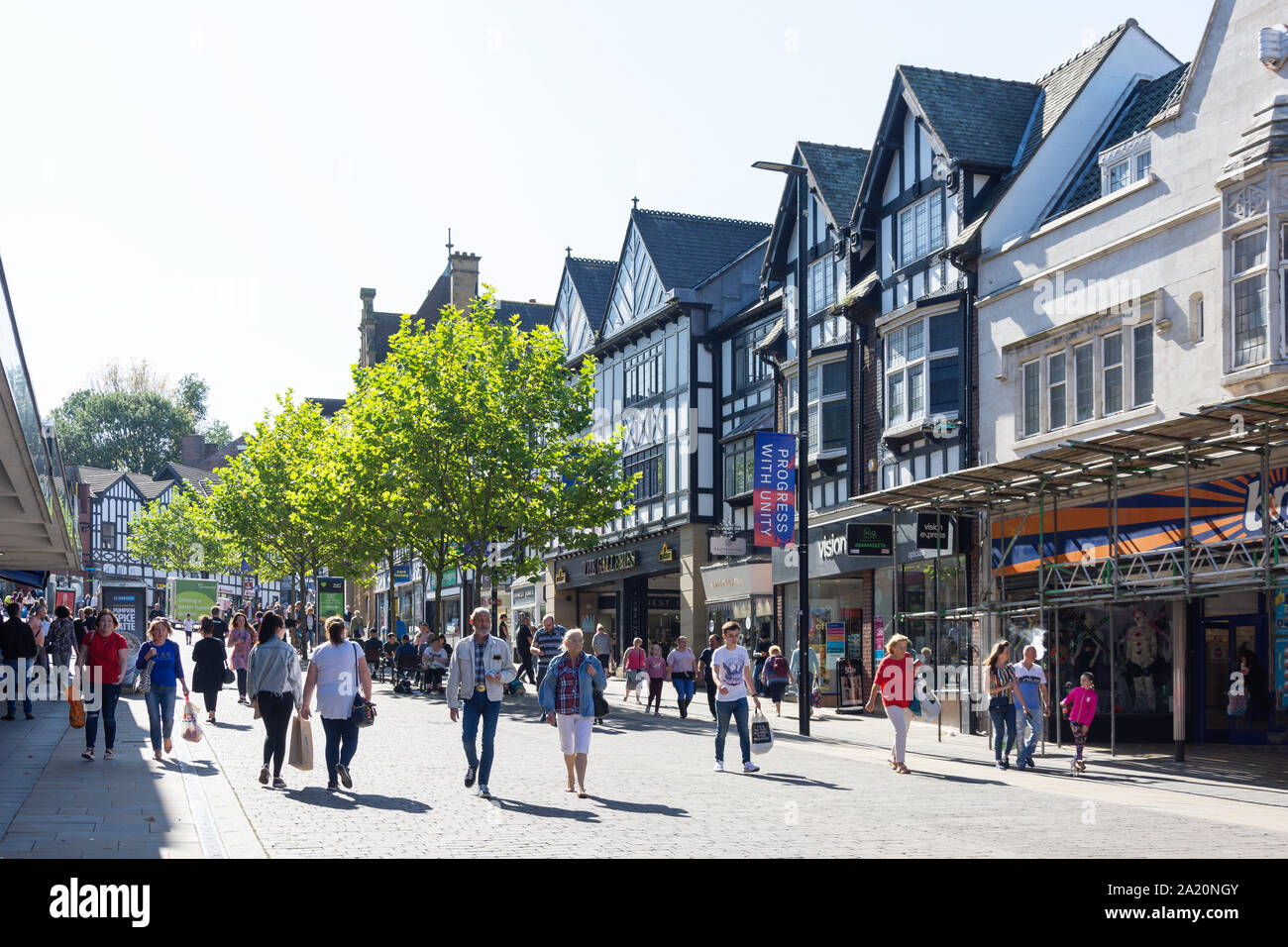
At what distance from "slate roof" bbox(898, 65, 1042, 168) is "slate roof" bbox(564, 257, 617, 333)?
22.5 metres

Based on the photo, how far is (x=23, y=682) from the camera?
23.2 metres

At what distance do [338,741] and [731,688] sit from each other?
5091 mm

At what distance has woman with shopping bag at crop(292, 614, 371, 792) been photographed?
44.1ft

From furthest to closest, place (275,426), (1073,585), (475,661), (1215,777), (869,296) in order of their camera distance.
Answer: (275,426) < (869,296) < (1073,585) < (1215,777) < (475,661)

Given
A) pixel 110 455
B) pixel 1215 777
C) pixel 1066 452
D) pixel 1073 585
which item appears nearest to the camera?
pixel 1215 777

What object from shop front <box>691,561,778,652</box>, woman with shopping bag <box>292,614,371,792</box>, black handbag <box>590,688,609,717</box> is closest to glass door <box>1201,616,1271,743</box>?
black handbag <box>590,688,609,717</box>

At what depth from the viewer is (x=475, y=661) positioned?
45.1 ft

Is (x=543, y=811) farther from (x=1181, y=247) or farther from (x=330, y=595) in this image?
(x=330, y=595)

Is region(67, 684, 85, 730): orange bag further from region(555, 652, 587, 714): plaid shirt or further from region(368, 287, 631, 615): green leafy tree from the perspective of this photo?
region(368, 287, 631, 615): green leafy tree

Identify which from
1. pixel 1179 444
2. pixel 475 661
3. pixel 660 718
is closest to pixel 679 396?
pixel 660 718

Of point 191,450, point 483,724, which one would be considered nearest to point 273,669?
point 483,724

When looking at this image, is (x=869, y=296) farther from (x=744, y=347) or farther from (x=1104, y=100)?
(x=744, y=347)

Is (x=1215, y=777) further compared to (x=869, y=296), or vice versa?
(x=869, y=296)

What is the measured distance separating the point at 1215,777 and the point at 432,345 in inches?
1014
